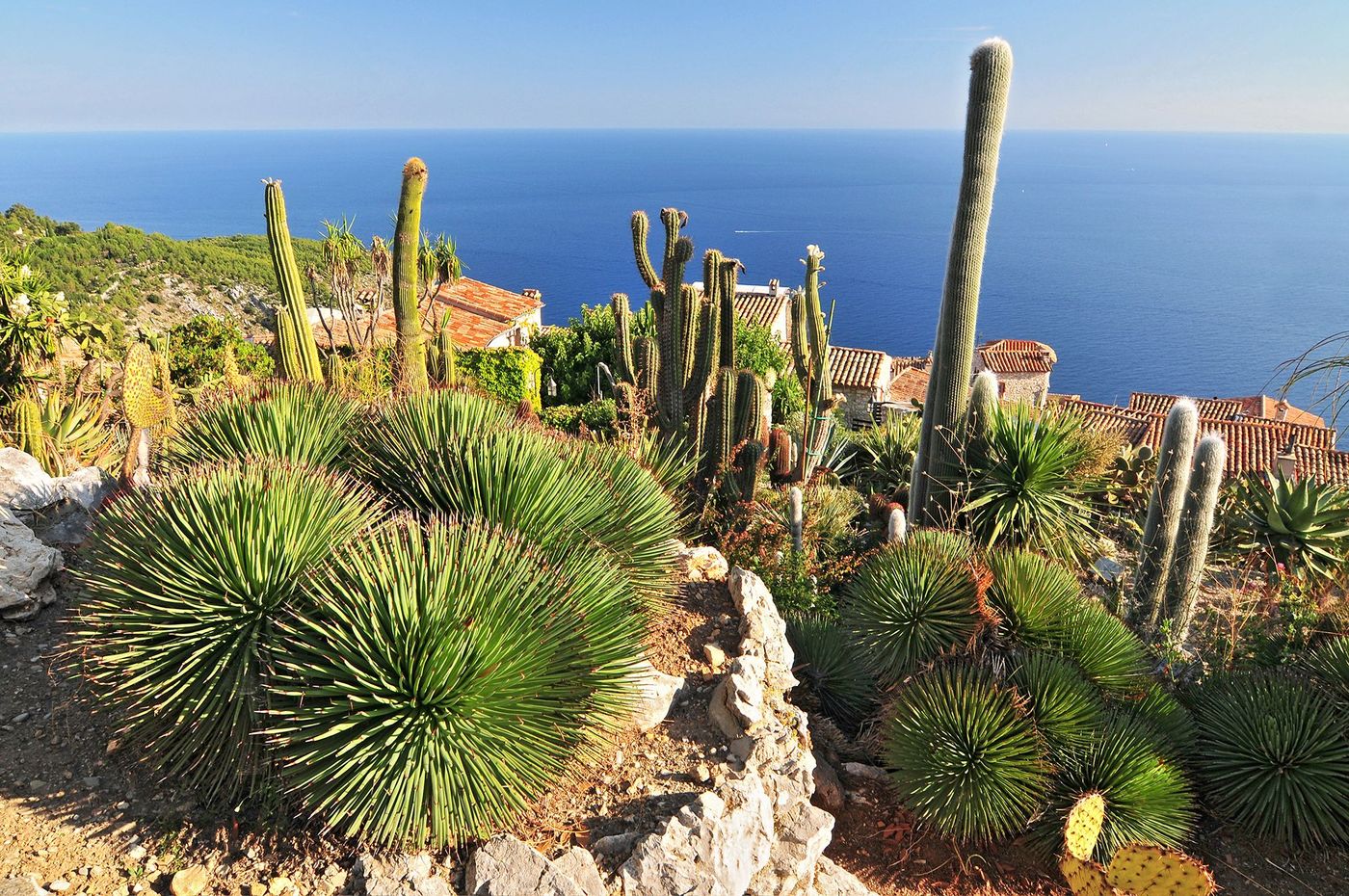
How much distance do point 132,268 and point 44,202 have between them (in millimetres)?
172901

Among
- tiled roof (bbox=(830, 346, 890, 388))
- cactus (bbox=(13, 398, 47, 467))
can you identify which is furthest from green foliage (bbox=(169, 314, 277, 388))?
tiled roof (bbox=(830, 346, 890, 388))

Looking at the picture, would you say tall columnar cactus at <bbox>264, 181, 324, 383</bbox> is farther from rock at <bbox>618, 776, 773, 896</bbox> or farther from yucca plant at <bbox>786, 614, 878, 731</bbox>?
rock at <bbox>618, 776, 773, 896</bbox>

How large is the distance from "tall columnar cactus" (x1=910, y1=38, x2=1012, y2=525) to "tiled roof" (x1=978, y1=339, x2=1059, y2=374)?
29.5 metres

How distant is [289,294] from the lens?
921cm

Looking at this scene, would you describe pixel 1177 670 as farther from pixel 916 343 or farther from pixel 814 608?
pixel 916 343

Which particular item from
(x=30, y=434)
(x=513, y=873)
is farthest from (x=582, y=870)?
(x=30, y=434)

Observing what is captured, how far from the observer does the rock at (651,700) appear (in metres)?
4.64

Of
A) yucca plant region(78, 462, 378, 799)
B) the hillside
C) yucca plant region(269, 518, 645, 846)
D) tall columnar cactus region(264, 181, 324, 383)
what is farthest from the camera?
the hillside

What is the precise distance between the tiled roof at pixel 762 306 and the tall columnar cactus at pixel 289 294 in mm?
22410

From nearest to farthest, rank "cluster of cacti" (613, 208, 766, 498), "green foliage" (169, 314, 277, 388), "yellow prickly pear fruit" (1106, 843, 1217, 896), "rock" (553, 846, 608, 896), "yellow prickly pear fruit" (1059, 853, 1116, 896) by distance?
"rock" (553, 846, 608, 896)
"yellow prickly pear fruit" (1106, 843, 1217, 896)
"yellow prickly pear fruit" (1059, 853, 1116, 896)
"cluster of cacti" (613, 208, 766, 498)
"green foliage" (169, 314, 277, 388)

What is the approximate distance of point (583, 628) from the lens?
4164 mm

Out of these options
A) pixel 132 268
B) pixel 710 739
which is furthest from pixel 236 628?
pixel 132 268

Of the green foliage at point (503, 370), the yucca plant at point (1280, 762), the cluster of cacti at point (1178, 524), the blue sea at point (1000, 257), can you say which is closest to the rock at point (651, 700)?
the yucca plant at point (1280, 762)

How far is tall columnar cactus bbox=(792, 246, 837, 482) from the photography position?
457 inches
